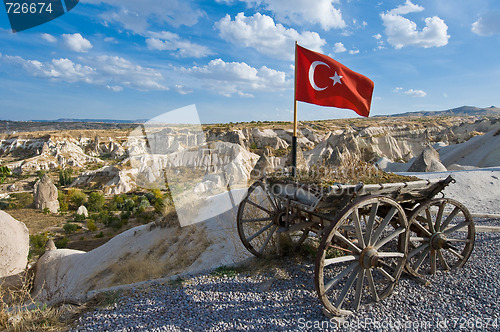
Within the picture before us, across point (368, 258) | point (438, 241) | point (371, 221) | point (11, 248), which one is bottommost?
point (11, 248)

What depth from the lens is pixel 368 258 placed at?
3.62 m

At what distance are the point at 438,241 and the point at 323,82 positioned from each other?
298cm

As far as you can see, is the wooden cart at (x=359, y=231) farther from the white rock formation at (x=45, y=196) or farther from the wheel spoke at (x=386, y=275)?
the white rock formation at (x=45, y=196)

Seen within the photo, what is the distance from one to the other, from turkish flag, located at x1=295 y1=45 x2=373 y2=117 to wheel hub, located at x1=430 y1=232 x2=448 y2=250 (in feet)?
7.10

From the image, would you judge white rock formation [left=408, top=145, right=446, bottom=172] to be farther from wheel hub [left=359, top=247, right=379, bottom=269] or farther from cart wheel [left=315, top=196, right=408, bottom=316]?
wheel hub [left=359, top=247, right=379, bottom=269]

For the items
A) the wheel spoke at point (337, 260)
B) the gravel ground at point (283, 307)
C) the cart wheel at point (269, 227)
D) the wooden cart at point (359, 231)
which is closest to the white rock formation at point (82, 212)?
the cart wheel at point (269, 227)

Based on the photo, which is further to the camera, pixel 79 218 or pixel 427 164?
pixel 79 218

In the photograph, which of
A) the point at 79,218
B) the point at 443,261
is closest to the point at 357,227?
the point at 443,261

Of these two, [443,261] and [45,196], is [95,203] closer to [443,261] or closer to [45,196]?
[45,196]

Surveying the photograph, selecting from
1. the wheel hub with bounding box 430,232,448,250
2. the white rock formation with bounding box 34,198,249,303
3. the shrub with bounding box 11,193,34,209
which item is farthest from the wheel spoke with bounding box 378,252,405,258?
the shrub with bounding box 11,193,34,209

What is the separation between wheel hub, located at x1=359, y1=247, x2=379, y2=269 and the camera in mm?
3597

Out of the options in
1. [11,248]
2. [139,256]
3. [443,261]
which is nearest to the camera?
[443,261]

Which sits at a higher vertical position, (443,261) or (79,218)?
(443,261)

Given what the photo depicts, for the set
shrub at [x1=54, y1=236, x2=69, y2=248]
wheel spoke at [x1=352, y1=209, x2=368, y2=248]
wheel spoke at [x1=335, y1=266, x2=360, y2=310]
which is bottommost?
shrub at [x1=54, y1=236, x2=69, y2=248]
